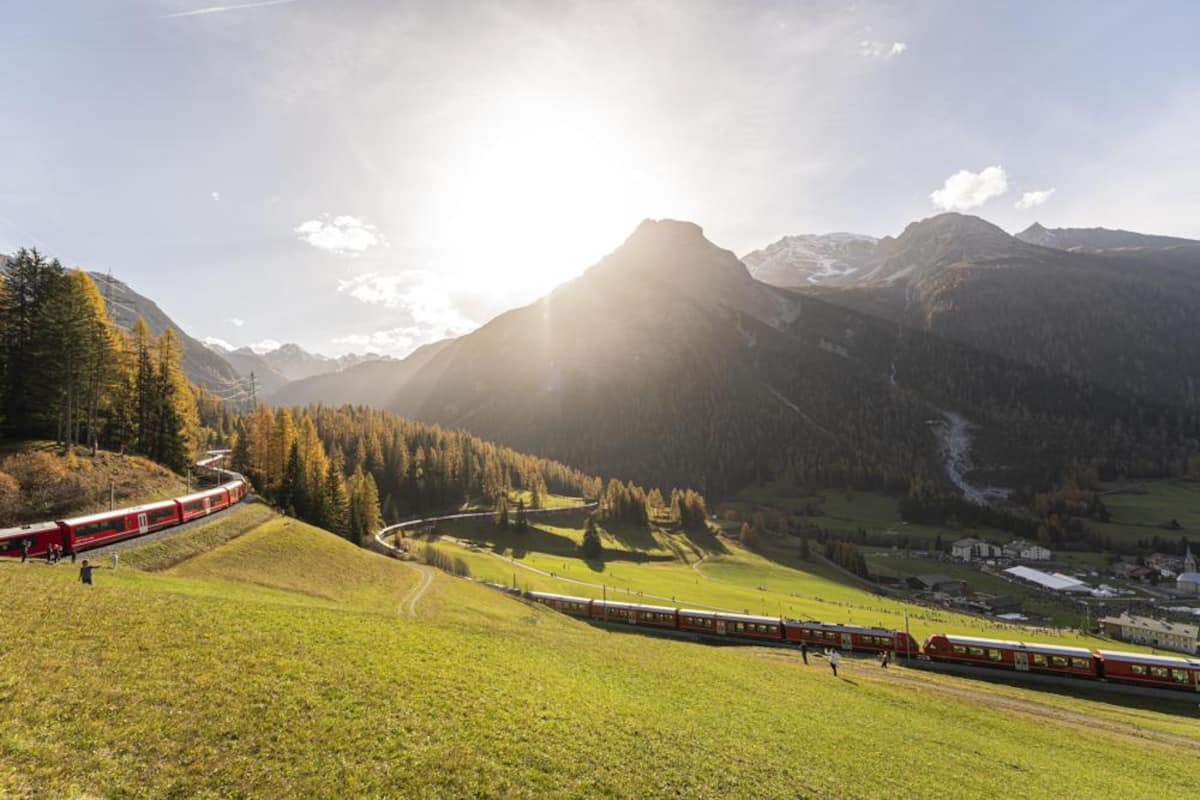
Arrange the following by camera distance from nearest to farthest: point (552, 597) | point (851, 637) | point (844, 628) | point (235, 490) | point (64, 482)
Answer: point (64, 482) → point (851, 637) → point (844, 628) → point (235, 490) → point (552, 597)

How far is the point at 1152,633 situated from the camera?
91.1 meters

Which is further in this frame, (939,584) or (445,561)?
(939,584)

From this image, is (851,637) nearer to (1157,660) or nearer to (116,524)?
(1157,660)

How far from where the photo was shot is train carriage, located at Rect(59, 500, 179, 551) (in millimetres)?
38625

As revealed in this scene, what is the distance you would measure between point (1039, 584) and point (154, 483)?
618 feet

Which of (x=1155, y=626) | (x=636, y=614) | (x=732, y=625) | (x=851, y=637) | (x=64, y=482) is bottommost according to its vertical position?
(x=1155, y=626)

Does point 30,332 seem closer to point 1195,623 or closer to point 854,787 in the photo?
point 854,787

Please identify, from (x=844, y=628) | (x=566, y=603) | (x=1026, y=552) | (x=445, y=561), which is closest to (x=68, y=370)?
(x=445, y=561)

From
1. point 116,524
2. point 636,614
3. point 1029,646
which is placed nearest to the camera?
point 116,524

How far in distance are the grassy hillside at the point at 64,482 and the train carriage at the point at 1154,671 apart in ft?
299

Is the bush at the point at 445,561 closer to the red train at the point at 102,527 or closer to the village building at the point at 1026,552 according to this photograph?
the red train at the point at 102,527

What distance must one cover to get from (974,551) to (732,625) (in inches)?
6114

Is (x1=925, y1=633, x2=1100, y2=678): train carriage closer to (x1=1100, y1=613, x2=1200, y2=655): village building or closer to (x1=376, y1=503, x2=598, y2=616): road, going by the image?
(x1=376, y1=503, x2=598, y2=616): road

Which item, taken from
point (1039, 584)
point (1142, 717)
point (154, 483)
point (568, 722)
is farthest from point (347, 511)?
point (1039, 584)
